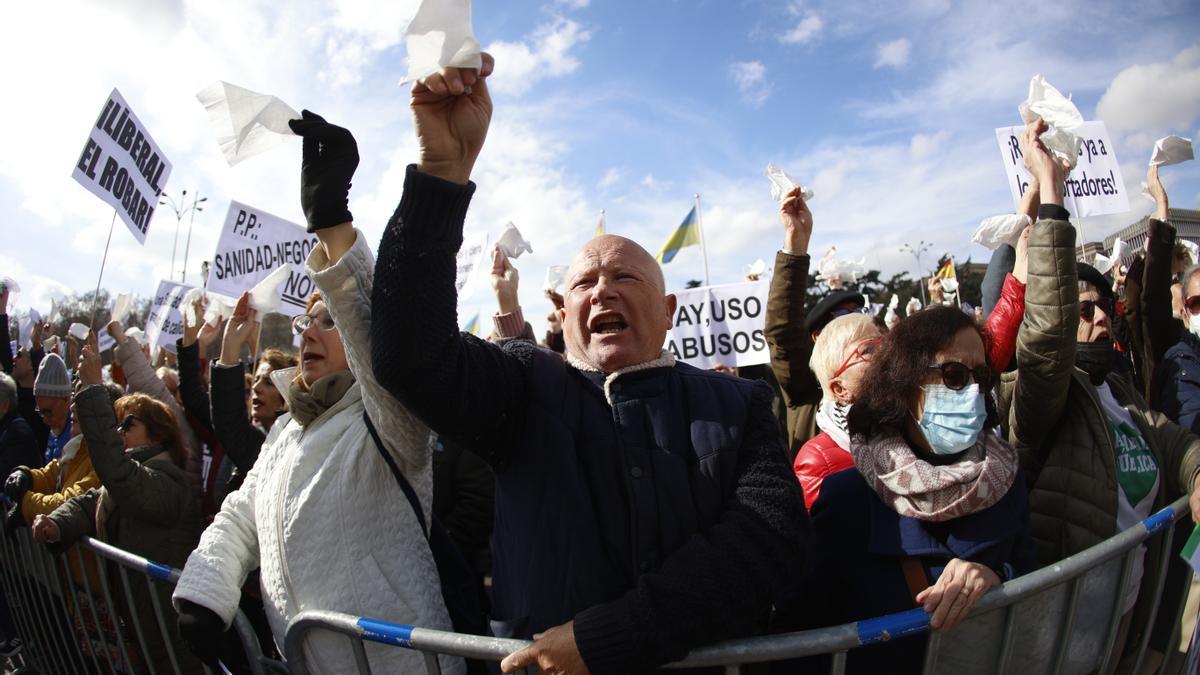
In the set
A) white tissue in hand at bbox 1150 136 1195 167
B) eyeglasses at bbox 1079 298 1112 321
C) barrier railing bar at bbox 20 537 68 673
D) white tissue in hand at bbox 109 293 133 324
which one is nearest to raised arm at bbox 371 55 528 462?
eyeglasses at bbox 1079 298 1112 321

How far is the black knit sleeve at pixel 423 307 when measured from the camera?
1.35 meters

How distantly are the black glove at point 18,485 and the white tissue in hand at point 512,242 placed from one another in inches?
123

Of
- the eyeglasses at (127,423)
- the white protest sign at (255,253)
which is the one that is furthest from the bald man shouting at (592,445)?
the white protest sign at (255,253)

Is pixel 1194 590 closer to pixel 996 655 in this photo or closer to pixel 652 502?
pixel 996 655

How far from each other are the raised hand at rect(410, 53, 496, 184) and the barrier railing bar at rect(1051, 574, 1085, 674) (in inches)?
64.9

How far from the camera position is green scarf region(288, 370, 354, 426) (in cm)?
212

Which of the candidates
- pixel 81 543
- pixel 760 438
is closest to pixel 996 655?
pixel 760 438

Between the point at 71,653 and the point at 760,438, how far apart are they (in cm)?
383

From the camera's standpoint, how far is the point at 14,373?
6035 millimetres

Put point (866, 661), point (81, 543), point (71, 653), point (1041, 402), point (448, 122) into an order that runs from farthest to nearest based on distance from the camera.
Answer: point (71, 653)
point (81, 543)
point (1041, 402)
point (866, 661)
point (448, 122)

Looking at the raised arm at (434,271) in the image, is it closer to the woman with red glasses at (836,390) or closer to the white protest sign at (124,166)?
the woman with red glasses at (836,390)

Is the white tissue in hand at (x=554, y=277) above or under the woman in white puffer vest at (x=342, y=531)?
above

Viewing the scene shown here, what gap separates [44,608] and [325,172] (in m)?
3.54

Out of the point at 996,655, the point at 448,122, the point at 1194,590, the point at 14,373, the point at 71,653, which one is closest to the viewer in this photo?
the point at 448,122
